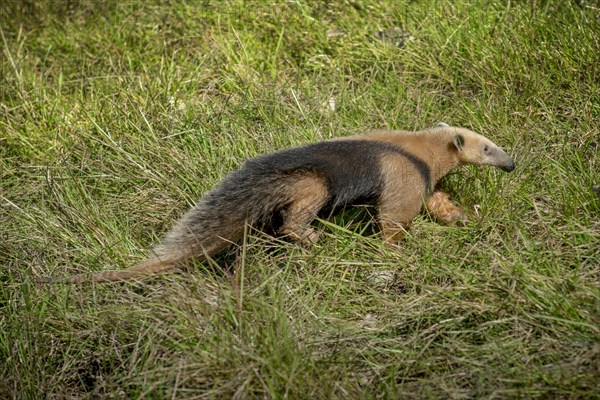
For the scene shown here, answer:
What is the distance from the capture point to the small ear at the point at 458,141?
554 cm

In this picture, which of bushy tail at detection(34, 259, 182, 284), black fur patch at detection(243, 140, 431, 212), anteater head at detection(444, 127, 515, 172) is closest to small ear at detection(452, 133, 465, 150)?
anteater head at detection(444, 127, 515, 172)

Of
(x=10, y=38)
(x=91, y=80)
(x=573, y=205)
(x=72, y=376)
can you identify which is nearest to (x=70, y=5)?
(x=10, y=38)

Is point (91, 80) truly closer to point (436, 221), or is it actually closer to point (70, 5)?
point (70, 5)

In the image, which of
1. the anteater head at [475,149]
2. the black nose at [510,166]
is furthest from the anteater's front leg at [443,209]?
Result: the black nose at [510,166]

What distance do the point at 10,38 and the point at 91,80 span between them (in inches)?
61.0

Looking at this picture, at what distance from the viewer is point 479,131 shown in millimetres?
6031

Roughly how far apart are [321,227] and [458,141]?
3.54ft

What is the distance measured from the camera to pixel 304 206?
505 cm

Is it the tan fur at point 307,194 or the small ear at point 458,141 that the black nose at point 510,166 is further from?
the small ear at point 458,141

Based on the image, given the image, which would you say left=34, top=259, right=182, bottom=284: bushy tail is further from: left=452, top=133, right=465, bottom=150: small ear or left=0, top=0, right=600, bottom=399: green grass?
left=452, top=133, right=465, bottom=150: small ear

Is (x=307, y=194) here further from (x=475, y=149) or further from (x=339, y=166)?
(x=475, y=149)

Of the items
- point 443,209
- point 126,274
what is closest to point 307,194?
point 443,209

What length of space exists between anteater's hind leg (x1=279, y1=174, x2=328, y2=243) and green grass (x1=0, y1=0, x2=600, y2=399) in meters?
0.11

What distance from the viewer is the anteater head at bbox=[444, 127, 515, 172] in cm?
547
